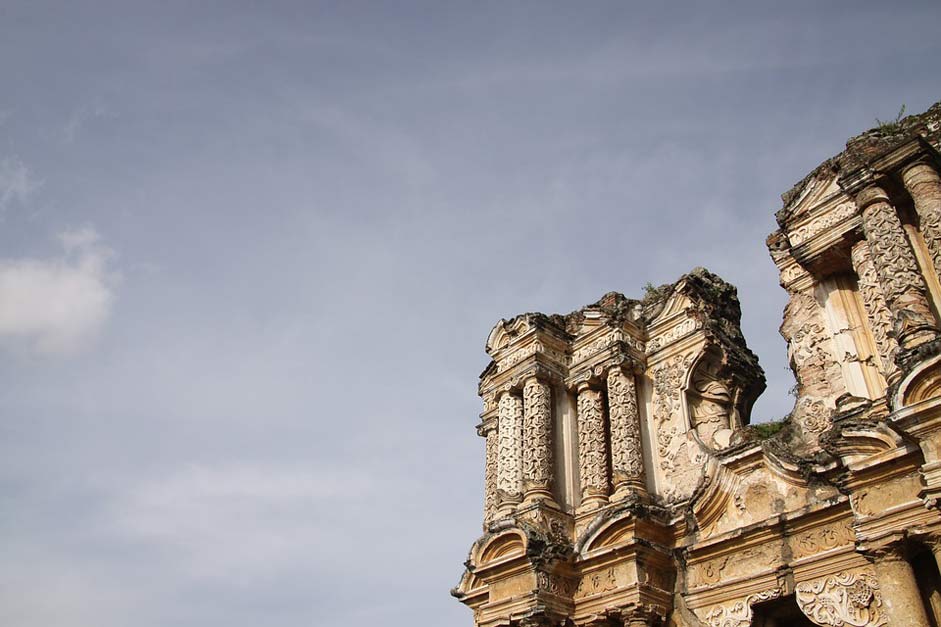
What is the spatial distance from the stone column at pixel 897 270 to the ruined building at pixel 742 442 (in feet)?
0.08

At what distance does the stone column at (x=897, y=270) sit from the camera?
8.08m

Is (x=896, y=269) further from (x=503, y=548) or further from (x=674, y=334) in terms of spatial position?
(x=503, y=548)

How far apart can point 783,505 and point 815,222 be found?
3666mm

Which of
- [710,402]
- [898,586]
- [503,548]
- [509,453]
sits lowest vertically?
[898,586]

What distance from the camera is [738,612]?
943 centimetres

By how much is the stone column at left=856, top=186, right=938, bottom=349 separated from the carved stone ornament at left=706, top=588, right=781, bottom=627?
3234 millimetres

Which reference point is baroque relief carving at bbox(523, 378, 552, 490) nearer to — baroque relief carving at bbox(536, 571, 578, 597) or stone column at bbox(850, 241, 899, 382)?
baroque relief carving at bbox(536, 571, 578, 597)

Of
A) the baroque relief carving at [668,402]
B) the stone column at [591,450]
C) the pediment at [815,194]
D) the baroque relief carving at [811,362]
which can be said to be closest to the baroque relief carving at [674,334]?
the baroque relief carving at [668,402]

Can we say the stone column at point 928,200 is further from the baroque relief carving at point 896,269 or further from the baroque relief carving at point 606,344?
the baroque relief carving at point 606,344

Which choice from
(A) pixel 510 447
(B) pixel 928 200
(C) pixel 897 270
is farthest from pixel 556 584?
(B) pixel 928 200

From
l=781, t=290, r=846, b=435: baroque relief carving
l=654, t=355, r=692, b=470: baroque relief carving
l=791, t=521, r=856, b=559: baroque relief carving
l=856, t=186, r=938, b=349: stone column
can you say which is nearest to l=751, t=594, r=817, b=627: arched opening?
l=791, t=521, r=856, b=559: baroque relief carving

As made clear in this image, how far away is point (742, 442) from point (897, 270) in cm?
289

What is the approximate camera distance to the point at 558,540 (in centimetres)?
1085

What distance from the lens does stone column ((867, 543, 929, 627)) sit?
745cm
